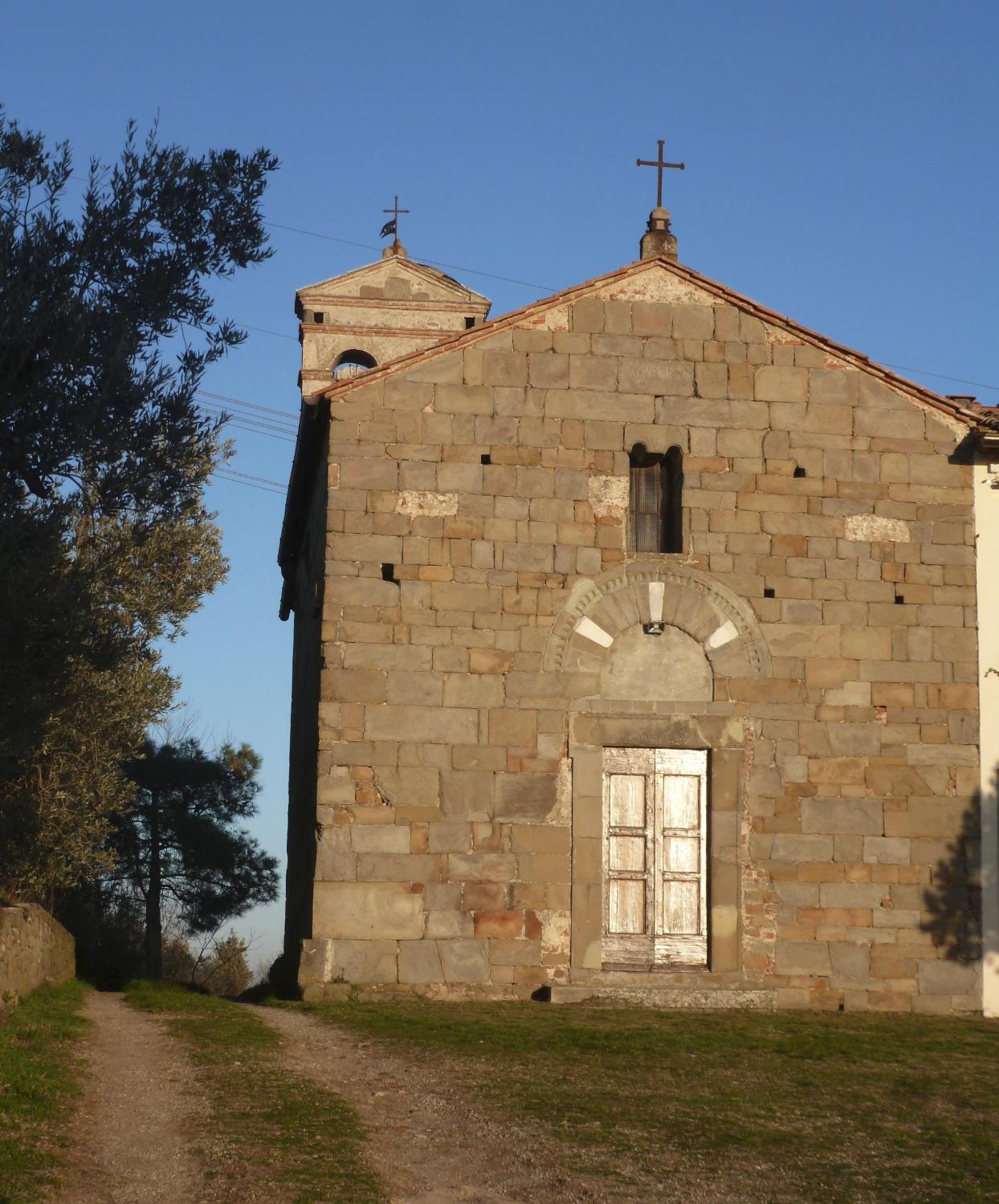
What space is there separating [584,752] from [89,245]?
6505mm

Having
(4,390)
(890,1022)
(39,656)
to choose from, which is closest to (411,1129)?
(39,656)

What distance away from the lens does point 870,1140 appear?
8523 mm

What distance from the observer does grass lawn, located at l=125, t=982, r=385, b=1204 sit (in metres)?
7.25

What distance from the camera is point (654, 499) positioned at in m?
15.0

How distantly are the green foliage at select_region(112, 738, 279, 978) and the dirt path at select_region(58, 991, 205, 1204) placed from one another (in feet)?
54.1

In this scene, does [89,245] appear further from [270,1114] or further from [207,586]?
[207,586]

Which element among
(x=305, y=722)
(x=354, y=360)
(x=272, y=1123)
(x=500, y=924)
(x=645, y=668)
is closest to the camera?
(x=272, y=1123)

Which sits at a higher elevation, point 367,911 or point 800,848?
point 800,848

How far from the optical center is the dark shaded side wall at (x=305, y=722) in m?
14.6

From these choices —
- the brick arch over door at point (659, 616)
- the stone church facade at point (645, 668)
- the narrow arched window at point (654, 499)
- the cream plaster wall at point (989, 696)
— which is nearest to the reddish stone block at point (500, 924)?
the stone church facade at point (645, 668)

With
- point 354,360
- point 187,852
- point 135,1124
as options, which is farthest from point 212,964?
point 135,1124

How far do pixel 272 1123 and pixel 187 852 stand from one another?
20.9 m

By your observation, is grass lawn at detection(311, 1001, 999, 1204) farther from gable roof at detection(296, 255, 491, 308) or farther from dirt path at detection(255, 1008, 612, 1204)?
gable roof at detection(296, 255, 491, 308)

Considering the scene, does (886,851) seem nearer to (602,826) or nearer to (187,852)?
(602,826)
